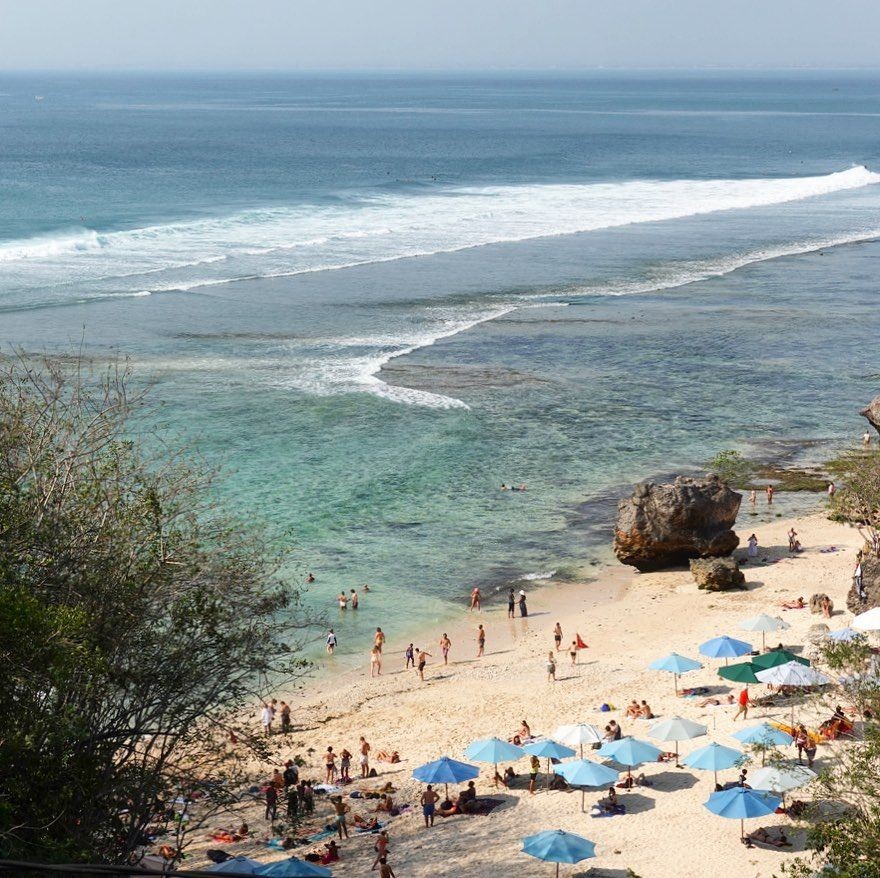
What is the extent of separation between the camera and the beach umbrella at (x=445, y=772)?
20.0 meters

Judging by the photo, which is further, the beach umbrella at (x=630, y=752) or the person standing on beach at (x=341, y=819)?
the beach umbrella at (x=630, y=752)

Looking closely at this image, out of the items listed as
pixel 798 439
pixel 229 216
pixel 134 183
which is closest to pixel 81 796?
pixel 798 439

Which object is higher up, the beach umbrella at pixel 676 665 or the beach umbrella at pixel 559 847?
the beach umbrella at pixel 559 847

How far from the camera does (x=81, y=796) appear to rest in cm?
1394

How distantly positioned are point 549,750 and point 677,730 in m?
2.19

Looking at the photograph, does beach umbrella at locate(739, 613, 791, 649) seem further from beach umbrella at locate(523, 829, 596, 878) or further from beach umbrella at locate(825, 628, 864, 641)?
beach umbrella at locate(523, 829, 596, 878)

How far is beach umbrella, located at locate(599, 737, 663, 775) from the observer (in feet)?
66.3

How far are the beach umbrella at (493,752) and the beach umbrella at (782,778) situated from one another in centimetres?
395

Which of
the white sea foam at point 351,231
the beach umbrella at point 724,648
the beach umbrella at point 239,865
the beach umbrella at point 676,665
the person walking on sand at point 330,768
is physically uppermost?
the white sea foam at point 351,231

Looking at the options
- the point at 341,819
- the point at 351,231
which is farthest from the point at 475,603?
the point at 351,231

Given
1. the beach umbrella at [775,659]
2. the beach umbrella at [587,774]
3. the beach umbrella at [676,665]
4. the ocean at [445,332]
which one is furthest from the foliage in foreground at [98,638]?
the ocean at [445,332]

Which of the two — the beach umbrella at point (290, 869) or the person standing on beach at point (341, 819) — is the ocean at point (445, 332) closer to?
the person standing on beach at point (341, 819)

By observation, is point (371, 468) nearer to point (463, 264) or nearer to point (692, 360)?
point (692, 360)

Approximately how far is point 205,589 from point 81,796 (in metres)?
3.24
